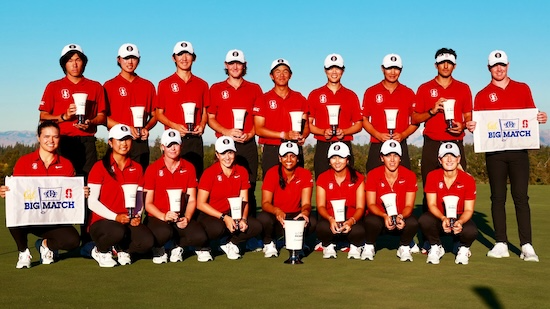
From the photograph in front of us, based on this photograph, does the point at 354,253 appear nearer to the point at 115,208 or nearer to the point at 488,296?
the point at 488,296

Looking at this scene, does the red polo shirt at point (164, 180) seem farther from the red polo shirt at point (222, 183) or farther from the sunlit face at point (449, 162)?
the sunlit face at point (449, 162)

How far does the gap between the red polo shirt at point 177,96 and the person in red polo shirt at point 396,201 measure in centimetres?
293

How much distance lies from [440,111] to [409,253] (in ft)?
7.13

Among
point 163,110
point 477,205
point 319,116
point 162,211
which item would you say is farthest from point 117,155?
point 477,205

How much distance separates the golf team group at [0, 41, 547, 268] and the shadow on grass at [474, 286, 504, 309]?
168 cm

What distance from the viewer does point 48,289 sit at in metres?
7.46

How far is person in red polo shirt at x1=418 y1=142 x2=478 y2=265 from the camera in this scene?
9.19m

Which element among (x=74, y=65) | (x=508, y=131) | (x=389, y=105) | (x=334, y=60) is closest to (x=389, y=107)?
(x=389, y=105)

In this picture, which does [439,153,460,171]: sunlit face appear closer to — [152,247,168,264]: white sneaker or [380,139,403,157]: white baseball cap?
[380,139,403,157]: white baseball cap

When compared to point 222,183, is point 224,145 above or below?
above

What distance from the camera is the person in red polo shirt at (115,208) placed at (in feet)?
29.3

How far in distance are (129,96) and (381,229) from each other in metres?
4.21

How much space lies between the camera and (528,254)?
9.42 m

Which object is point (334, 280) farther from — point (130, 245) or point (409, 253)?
point (130, 245)
